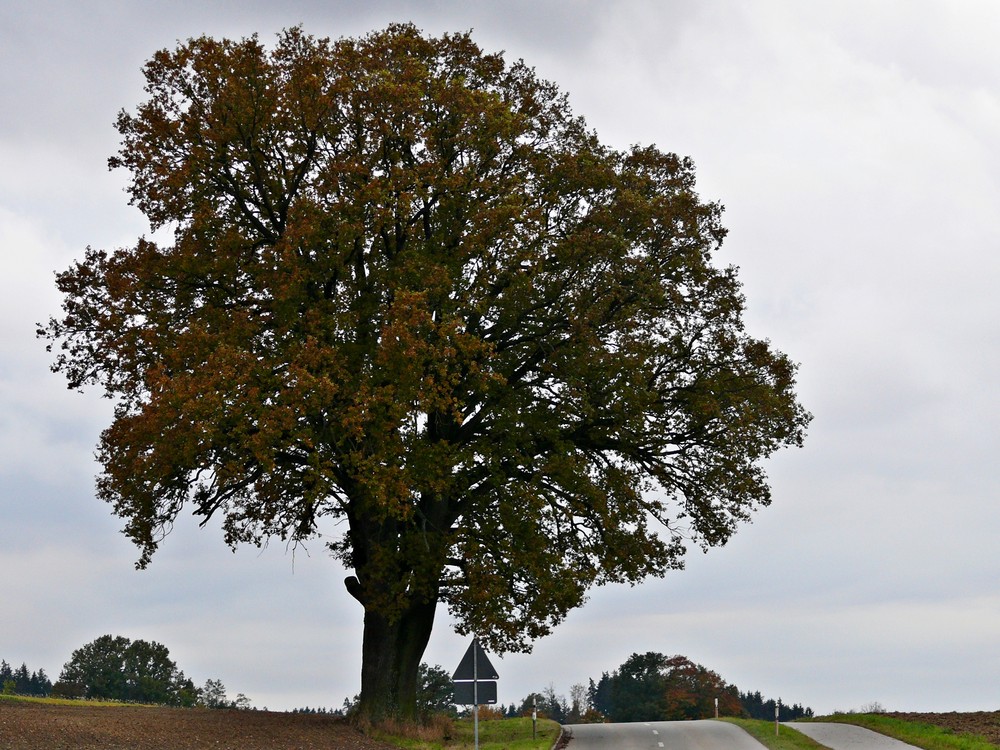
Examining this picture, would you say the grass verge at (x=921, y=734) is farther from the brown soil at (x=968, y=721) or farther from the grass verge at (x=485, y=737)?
the grass verge at (x=485, y=737)

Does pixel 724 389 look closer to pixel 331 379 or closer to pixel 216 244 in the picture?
pixel 331 379

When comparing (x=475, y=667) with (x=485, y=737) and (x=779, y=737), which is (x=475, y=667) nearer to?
(x=485, y=737)

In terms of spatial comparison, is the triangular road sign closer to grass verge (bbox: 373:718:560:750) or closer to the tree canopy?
grass verge (bbox: 373:718:560:750)

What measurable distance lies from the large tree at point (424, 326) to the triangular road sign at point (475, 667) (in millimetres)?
2717

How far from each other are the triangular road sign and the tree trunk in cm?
504

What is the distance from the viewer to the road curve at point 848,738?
25.2m

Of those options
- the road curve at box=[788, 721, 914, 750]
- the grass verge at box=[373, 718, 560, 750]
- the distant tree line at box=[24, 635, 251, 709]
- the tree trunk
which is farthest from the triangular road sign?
the distant tree line at box=[24, 635, 251, 709]

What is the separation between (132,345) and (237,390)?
4.16 meters

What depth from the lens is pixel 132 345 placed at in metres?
24.5

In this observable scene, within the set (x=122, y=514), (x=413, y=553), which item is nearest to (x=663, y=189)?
(x=413, y=553)

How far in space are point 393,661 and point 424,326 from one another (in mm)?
9030

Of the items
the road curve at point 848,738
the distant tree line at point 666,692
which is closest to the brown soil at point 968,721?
the road curve at point 848,738

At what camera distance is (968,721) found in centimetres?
2798

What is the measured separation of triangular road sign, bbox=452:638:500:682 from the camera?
20797mm
